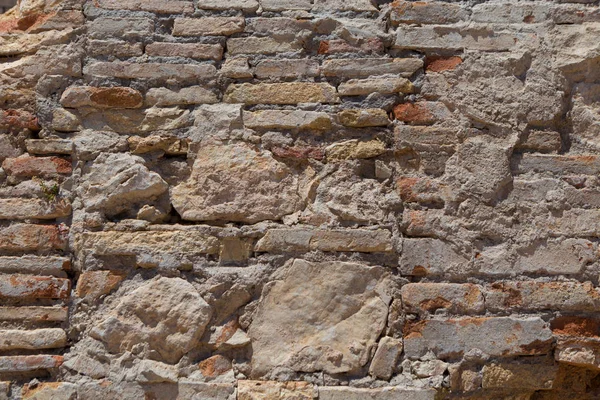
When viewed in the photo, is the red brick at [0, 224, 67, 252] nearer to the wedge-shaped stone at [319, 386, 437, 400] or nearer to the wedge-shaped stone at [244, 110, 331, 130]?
the wedge-shaped stone at [244, 110, 331, 130]

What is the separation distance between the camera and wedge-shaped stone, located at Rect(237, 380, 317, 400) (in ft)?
6.40

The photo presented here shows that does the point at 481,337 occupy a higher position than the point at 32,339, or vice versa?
the point at 481,337

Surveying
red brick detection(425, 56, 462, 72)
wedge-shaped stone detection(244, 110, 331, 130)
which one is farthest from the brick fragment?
red brick detection(425, 56, 462, 72)

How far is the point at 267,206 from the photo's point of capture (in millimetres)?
2076

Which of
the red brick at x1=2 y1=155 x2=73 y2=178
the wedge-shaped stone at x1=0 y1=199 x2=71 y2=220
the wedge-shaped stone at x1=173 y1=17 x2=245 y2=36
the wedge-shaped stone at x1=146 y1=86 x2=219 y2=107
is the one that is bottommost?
the wedge-shaped stone at x1=0 y1=199 x2=71 y2=220

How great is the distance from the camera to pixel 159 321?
201cm

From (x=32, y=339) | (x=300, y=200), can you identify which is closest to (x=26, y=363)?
(x=32, y=339)

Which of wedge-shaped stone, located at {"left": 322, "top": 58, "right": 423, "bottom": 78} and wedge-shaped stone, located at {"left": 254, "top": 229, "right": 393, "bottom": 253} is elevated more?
wedge-shaped stone, located at {"left": 322, "top": 58, "right": 423, "bottom": 78}

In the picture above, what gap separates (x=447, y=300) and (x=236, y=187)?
776 millimetres

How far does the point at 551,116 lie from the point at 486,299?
2.15ft

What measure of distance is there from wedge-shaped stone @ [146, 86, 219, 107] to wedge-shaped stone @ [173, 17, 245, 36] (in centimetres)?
20

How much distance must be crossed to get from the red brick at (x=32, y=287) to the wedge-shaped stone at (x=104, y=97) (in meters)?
0.59

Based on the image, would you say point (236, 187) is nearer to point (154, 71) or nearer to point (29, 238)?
point (154, 71)

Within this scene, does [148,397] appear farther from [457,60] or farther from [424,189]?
[457,60]
